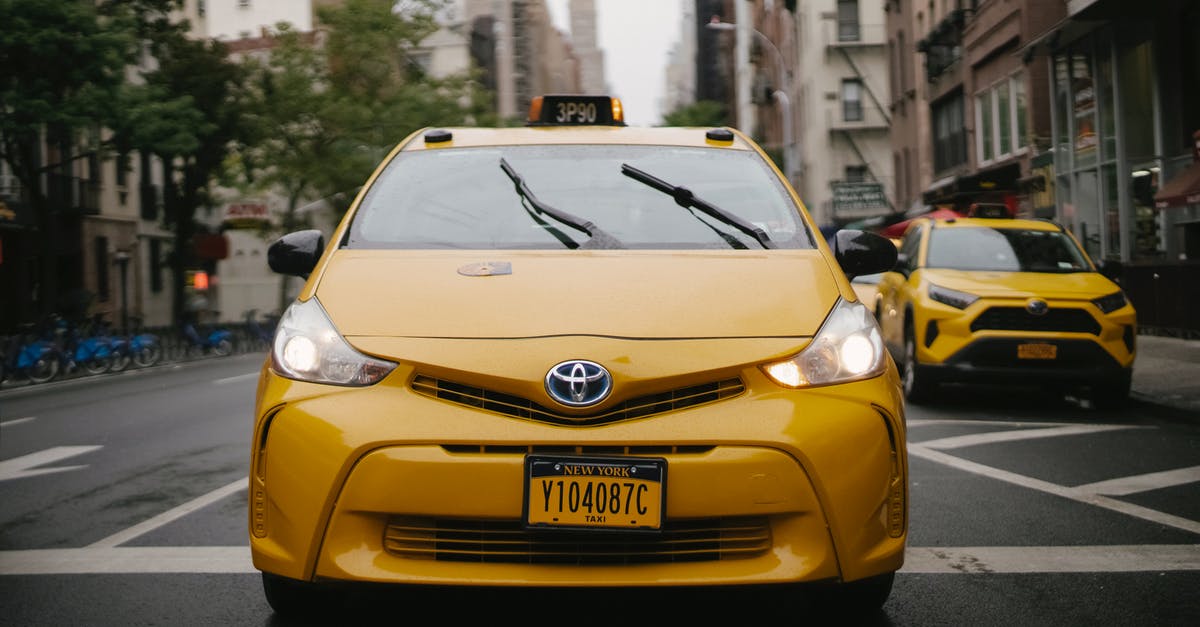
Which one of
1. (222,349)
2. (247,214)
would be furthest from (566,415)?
(247,214)

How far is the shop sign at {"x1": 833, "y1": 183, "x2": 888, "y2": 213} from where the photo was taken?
42.8 m

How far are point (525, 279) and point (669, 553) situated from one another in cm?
101

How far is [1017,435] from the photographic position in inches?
407

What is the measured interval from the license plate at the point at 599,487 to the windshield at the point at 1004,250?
9.72 m

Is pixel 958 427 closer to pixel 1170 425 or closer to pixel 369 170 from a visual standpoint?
pixel 1170 425

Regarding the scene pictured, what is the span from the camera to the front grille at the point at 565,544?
3754 millimetres

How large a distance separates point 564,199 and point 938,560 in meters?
2.17

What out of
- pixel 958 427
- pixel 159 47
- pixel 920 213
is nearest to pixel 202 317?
pixel 159 47

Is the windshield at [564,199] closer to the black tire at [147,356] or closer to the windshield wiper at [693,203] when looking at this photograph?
the windshield wiper at [693,203]

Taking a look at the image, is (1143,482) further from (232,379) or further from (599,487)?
(232,379)

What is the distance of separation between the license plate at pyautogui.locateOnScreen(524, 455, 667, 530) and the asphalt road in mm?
261

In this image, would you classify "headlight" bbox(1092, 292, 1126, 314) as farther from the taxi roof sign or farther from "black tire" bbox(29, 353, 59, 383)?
"black tire" bbox(29, 353, 59, 383)

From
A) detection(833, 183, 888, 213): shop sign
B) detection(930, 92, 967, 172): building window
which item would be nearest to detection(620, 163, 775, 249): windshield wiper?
detection(930, 92, 967, 172): building window

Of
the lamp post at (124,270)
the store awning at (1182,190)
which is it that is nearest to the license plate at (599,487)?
the store awning at (1182,190)
